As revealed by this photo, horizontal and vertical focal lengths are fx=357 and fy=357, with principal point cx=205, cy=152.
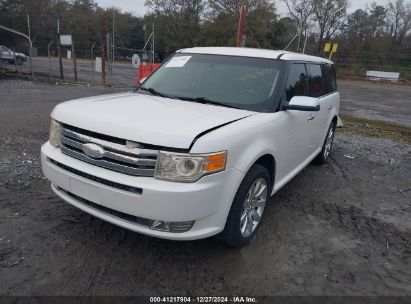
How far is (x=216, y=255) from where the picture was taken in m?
3.25

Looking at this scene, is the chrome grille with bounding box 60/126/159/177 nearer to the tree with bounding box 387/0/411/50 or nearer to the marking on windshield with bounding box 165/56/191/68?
the marking on windshield with bounding box 165/56/191/68

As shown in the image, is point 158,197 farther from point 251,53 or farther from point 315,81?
point 315,81

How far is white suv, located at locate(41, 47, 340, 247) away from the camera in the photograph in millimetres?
2668

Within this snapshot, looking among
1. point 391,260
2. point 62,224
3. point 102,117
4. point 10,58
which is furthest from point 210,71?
point 10,58

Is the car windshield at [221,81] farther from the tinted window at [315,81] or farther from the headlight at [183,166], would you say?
the headlight at [183,166]

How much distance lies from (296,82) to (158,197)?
8.03ft

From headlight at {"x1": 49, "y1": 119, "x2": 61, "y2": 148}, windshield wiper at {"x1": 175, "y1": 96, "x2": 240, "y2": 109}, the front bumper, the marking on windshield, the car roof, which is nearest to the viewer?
the front bumper

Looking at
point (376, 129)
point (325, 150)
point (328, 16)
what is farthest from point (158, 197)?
point (328, 16)

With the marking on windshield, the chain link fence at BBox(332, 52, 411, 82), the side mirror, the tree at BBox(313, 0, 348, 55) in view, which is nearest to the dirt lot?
the side mirror

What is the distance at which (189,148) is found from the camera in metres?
2.64

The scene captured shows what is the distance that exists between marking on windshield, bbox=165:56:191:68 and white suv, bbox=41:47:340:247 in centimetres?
22

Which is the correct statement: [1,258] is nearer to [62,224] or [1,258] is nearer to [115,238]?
[62,224]

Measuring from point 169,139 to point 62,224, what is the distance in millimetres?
1703

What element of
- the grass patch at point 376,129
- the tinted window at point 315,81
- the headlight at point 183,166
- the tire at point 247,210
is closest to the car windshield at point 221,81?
the tire at point 247,210
